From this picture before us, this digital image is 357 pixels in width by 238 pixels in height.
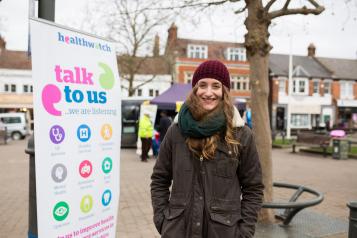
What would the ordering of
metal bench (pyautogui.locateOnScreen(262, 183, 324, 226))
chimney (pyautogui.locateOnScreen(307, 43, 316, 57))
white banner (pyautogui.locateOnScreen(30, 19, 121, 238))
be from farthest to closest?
1. chimney (pyautogui.locateOnScreen(307, 43, 316, 57))
2. metal bench (pyautogui.locateOnScreen(262, 183, 324, 226))
3. white banner (pyautogui.locateOnScreen(30, 19, 121, 238))

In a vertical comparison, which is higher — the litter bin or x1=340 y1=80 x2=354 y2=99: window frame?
x1=340 y1=80 x2=354 y2=99: window frame

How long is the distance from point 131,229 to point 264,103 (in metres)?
2.71

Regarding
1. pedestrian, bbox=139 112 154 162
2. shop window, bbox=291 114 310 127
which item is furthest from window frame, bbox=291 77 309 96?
pedestrian, bbox=139 112 154 162

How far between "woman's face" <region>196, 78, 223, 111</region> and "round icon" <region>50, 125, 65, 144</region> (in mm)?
1068

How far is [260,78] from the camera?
5621 millimetres

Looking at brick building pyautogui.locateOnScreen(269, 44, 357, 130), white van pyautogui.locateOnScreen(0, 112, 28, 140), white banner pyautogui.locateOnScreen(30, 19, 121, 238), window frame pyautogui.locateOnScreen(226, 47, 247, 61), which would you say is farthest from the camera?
window frame pyautogui.locateOnScreen(226, 47, 247, 61)

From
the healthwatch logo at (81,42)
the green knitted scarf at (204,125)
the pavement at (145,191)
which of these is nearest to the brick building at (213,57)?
the pavement at (145,191)

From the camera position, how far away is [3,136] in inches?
922

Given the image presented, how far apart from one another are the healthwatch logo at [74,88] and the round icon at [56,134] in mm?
104

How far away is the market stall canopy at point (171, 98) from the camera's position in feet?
56.3

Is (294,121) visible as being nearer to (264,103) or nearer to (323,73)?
(323,73)

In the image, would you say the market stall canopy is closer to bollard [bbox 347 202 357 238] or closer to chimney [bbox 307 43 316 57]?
bollard [bbox 347 202 357 238]

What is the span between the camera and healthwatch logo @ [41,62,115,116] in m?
2.79

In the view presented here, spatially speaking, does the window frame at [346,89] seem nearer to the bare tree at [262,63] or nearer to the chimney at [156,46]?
the chimney at [156,46]
